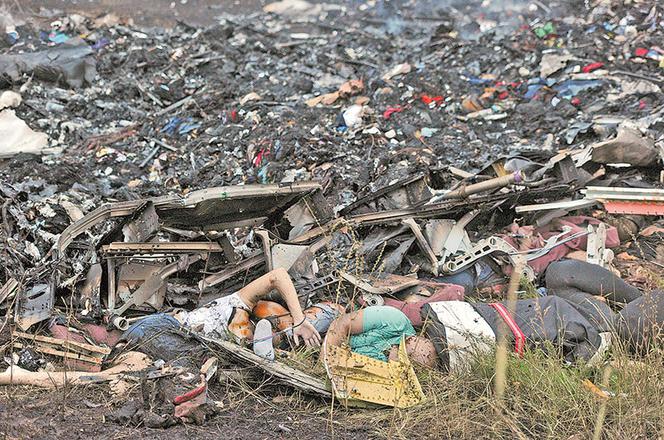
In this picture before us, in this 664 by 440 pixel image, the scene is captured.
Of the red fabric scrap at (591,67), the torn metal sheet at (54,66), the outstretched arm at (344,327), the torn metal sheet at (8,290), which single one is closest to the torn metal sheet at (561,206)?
the outstretched arm at (344,327)

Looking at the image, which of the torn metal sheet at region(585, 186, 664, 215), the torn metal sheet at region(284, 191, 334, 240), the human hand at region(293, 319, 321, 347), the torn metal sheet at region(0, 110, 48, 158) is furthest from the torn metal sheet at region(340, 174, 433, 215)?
the torn metal sheet at region(0, 110, 48, 158)

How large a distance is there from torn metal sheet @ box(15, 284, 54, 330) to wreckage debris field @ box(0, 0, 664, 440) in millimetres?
16

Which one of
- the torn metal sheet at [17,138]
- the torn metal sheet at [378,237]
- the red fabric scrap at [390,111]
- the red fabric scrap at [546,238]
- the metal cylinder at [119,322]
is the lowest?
the red fabric scrap at [390,111]

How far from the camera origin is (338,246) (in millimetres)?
6961

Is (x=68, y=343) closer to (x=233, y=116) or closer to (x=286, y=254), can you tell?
(x=286, y=254)

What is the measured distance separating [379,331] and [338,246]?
5.29 ft

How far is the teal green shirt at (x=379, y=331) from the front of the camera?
5379 mm

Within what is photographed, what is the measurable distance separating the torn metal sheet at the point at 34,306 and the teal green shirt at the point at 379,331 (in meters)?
2.04

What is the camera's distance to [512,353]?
195 inches

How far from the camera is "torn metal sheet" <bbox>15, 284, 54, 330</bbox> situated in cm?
541

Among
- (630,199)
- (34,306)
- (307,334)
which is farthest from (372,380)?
(630,199)

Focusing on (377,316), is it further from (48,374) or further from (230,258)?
(48,374)

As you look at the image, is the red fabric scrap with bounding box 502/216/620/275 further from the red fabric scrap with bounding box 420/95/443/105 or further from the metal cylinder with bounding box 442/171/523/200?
the red fabric scrap with bounding box 420/95/443/105

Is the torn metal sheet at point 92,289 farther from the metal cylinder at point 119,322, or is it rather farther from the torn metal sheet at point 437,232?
the torn metal sheet at point 437,232
